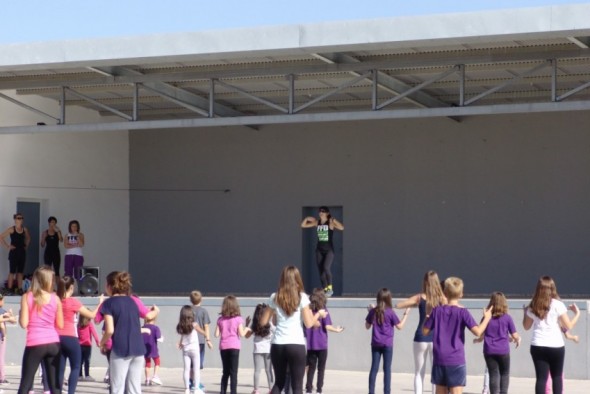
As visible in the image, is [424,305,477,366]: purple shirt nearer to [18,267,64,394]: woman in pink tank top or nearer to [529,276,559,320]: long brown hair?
[529,276,559,320]: long brown hair

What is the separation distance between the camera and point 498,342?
11789mm

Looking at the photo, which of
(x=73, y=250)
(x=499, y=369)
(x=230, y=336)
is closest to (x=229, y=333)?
(x=230, y=336)

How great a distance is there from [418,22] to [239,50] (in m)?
2.77

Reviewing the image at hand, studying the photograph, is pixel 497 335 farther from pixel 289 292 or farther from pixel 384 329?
pixel 289 292

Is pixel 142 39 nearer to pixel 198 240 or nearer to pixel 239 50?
pixel 239 50

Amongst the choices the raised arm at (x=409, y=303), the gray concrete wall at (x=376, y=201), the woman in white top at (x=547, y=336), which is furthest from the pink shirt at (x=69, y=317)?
the gray concrete wall at (x=376, y=201)

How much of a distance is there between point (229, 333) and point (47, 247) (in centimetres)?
1085

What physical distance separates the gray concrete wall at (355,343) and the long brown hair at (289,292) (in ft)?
24.3

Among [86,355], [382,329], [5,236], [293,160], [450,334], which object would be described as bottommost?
[86,355]

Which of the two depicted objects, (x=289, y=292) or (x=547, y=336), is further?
(x=547, y=336)

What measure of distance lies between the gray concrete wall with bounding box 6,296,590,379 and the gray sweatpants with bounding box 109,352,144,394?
7.56 metres

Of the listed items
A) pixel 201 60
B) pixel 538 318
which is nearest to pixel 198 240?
pixel 201 60

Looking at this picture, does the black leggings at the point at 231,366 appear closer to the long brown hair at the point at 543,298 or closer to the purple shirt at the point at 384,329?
the purple shirt at the point at 384,329

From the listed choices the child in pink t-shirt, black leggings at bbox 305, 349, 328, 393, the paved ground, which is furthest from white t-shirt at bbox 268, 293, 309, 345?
the paved ground
